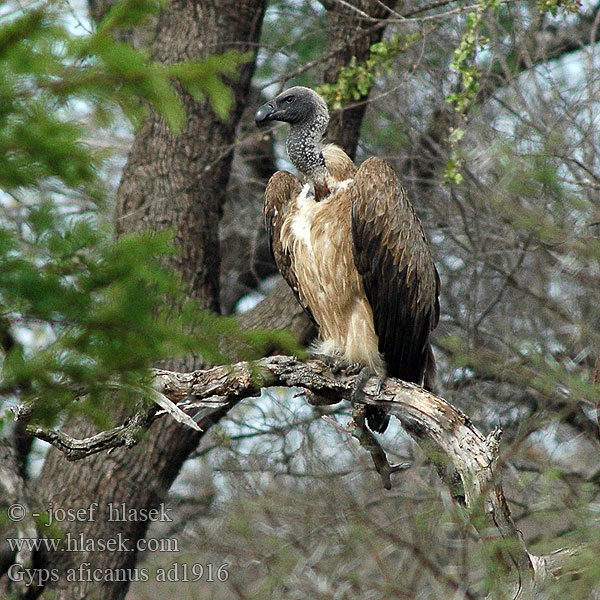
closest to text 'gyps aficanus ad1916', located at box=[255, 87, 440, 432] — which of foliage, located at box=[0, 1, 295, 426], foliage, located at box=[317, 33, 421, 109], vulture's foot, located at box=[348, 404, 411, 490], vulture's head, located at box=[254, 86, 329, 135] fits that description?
vulture's head, located at box=[254, 86, 329, 135]

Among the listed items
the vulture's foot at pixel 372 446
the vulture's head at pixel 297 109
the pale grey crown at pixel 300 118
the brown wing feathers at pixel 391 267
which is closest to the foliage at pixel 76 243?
the vulture's foot at pixel 372 446

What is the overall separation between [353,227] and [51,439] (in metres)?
1.84

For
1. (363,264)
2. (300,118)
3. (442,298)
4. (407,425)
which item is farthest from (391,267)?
(442,298)

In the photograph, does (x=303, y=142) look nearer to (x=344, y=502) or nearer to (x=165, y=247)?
(x=344, y=502)

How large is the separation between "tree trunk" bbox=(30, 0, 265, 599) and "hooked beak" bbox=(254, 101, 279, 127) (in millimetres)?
987

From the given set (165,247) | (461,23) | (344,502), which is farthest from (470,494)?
(461,23)

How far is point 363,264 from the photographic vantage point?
4.91m

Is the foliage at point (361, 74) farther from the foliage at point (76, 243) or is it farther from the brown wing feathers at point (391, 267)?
the foliage at point (76, 243)

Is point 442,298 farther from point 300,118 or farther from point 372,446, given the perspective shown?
point 372,446

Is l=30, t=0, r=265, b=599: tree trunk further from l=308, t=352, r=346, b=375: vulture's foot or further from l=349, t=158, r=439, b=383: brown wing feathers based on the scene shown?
l=349, t=158, r=439, b=383: brown wing feathers

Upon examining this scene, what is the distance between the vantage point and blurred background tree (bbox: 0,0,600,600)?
15.6 ft

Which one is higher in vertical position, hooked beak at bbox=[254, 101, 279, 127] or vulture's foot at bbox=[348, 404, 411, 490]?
hooked beak at bbox=[254, 101, 279, 127]

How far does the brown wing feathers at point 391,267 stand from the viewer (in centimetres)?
488

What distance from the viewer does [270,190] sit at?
5.40 meters
